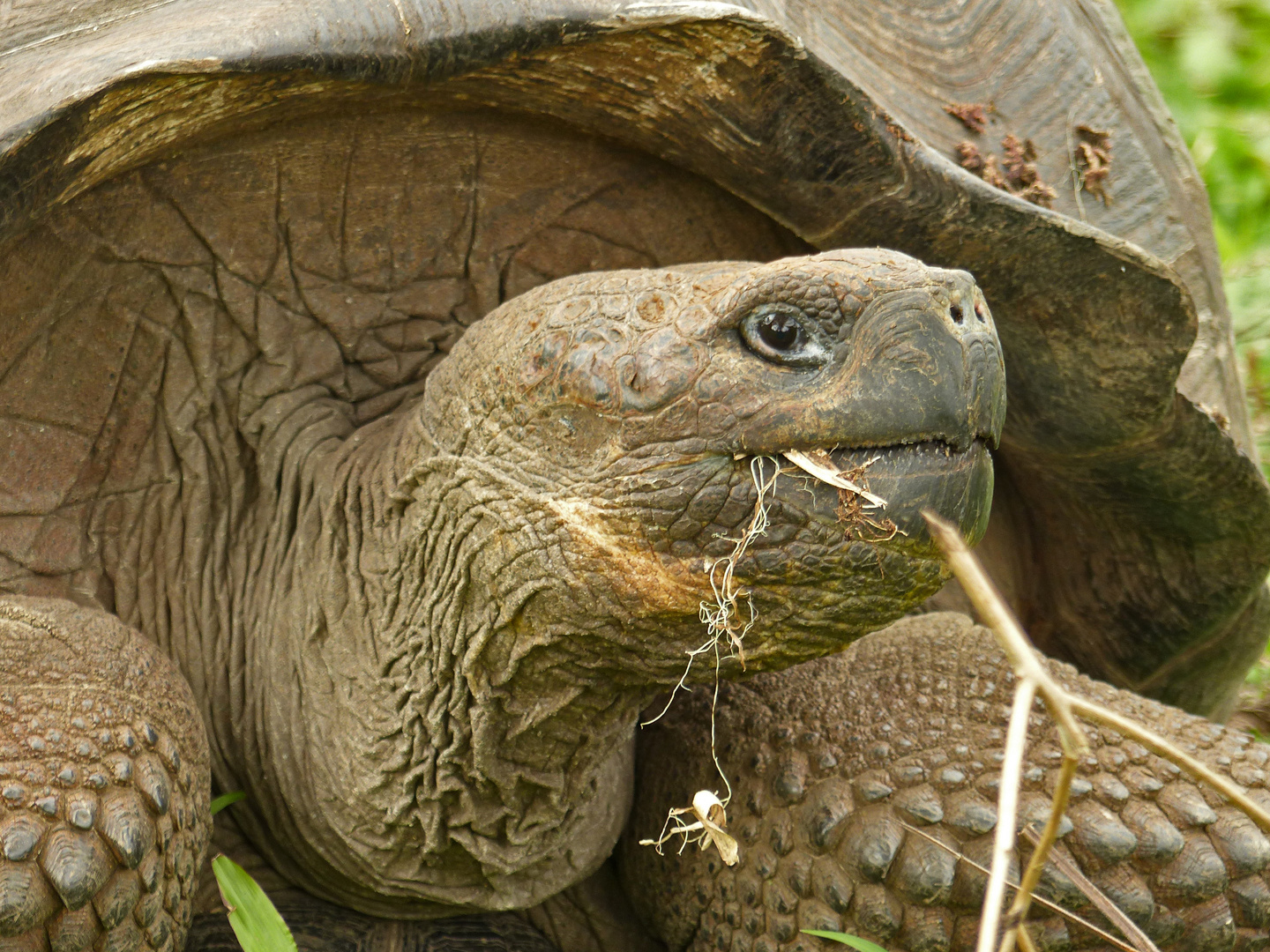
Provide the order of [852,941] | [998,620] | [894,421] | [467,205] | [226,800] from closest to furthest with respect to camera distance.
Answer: [998,620]
[894,421]
[852,941]
[226,800]
[467,205]

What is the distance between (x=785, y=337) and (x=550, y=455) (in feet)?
1.15

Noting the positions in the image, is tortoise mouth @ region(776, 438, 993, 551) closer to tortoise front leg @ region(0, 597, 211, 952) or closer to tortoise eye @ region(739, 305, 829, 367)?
tortoise eye @ region(739, 305, 829, 367)

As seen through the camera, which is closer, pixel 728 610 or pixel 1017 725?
pixel 1017 725

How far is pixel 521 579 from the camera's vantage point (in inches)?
68.3

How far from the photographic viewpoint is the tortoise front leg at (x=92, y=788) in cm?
167

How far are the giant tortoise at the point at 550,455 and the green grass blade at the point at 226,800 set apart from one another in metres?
0.04

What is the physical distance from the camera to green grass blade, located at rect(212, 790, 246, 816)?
2203 mm

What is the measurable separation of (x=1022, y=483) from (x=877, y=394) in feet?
5.33

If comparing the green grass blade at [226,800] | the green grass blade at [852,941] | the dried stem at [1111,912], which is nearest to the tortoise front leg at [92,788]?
the green grass blade at [226,800]

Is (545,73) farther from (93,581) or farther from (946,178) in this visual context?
(93,581)

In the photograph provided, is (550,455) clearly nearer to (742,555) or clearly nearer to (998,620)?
(742,555)

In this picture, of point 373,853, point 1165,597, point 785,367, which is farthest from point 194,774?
point 1165,597

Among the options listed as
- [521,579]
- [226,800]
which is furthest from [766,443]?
[226,800]

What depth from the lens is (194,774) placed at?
77.5 inches
